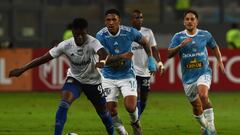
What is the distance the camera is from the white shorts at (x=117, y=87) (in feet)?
51.3

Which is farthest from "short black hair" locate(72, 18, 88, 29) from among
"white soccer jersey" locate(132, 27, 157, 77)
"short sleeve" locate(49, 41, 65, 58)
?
"white soccer jersey" locate(132, 27, 157, 77)

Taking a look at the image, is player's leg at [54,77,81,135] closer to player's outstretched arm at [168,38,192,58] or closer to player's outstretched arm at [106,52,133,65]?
player's outstretched arm at [106,52,133,65]

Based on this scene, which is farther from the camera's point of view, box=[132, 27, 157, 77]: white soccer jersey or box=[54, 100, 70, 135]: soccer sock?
box=[132, 27, 157, 77]: white soccer jersey

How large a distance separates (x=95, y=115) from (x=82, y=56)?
6.92m

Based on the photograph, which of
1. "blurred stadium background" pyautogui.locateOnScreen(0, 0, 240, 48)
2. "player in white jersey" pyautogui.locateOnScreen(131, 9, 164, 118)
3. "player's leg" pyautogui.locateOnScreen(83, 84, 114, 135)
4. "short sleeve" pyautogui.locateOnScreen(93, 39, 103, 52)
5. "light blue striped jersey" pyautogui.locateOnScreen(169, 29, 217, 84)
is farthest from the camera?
"blurred stadium background" pyautogui.locateOnScreen(0, 0, 240, 48)

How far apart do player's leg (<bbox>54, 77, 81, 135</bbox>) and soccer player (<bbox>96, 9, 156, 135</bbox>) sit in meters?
0.90

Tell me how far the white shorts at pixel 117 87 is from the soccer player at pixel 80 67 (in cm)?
48

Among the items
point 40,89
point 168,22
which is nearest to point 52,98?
point 40,89

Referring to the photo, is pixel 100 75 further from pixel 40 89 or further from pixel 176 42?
pixel 40 89

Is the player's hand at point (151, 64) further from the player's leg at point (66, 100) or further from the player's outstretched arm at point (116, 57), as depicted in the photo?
the player's leg at point (66, 100)

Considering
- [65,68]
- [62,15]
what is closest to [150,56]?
[65,68]

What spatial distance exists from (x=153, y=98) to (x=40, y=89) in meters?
4.13

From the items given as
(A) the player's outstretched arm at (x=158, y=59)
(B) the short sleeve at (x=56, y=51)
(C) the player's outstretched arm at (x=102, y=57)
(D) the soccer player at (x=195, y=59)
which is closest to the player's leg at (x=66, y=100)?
(B) the short sleeve at (x=56, y=51)

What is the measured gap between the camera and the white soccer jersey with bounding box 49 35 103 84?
14.8 meters
